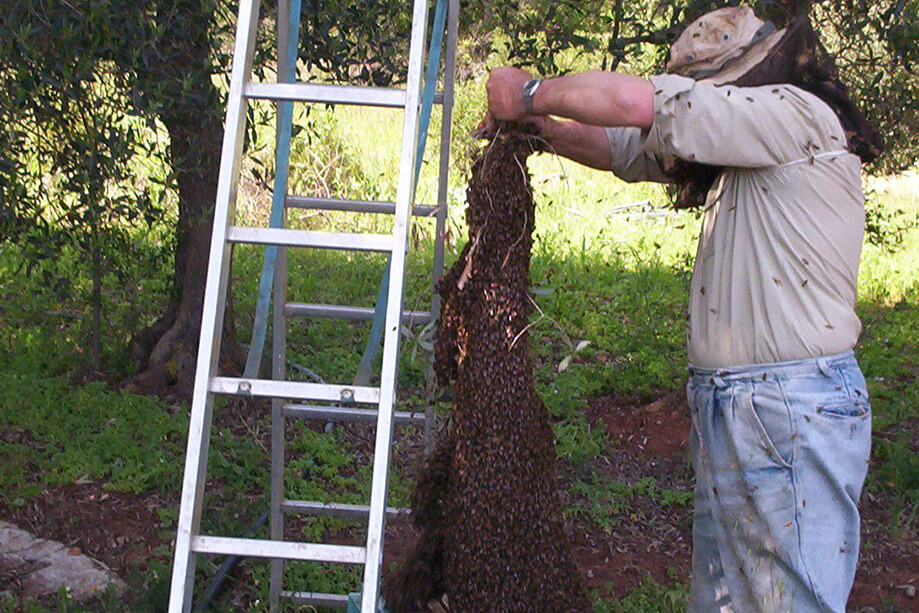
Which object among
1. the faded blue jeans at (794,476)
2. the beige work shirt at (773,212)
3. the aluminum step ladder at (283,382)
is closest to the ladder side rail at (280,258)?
the aluminum step ladder at (283,382)

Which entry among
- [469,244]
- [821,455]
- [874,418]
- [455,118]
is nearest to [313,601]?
[469,244]

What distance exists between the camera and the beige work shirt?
9.59 feet

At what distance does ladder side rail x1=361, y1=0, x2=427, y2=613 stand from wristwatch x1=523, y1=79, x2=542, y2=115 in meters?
0.33

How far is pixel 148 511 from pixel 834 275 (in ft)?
11.2

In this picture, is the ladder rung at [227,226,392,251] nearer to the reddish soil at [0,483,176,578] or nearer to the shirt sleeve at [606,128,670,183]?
the shirt sleeve at [606,128,670,183]

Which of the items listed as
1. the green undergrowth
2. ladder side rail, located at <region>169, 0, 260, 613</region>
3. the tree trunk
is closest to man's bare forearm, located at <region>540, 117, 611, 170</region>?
ladder side rail, located at <region>169, 0, 260, 613</region>

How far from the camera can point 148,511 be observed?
504cm

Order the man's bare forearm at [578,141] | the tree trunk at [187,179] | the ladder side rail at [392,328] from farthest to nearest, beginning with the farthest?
the tree trunk at [187,179]
the man's bare forearm at [578,141]
the ladder side rail at [392,328]

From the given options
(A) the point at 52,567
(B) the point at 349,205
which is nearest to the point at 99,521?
(A) the point at 52,567

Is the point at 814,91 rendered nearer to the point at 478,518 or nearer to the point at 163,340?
the point at 478,518

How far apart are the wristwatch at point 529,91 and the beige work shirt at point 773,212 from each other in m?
0.34

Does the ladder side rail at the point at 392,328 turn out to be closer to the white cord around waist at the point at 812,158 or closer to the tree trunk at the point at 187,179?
the white cord around waist at the point at 812,158

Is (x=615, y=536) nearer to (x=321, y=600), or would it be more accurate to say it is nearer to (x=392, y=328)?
(x=321, y=600)

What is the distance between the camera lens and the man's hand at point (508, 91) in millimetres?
3061
